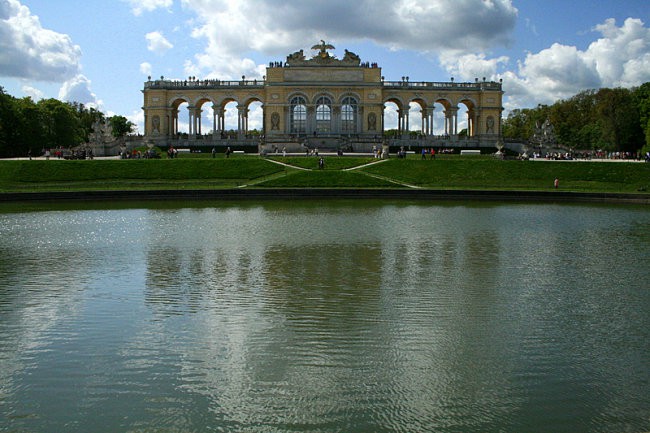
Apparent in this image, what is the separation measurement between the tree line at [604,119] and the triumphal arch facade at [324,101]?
7629 mm

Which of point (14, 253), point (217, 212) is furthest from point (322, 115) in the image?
point (14, 253)

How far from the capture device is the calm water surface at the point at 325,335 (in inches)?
331

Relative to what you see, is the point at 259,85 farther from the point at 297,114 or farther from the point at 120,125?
the point at 120,125

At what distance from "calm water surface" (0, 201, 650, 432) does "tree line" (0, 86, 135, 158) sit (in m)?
57.5

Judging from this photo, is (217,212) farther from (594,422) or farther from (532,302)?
(594,422)

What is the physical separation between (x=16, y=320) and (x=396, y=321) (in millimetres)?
7640

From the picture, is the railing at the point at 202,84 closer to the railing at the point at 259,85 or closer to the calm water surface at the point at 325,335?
the railing at the point at 259,85

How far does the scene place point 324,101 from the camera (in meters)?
77.8

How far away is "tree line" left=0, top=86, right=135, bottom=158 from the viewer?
72.9 m

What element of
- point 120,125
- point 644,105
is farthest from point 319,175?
point 120,125

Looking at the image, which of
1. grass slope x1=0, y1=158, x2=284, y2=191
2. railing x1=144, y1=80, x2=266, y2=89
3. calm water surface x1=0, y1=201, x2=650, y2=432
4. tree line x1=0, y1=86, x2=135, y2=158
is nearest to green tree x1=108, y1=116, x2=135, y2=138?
tree line x1=0, y1=86, x2=135, y2=158

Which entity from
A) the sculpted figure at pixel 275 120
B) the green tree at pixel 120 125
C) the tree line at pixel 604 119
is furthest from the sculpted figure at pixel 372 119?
the green tree at pixel 120 125

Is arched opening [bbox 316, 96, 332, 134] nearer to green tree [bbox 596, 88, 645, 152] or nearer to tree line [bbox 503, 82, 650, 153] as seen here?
tree line [bbox 503, 82, 650, 153]

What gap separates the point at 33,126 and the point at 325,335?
77.6 metres
